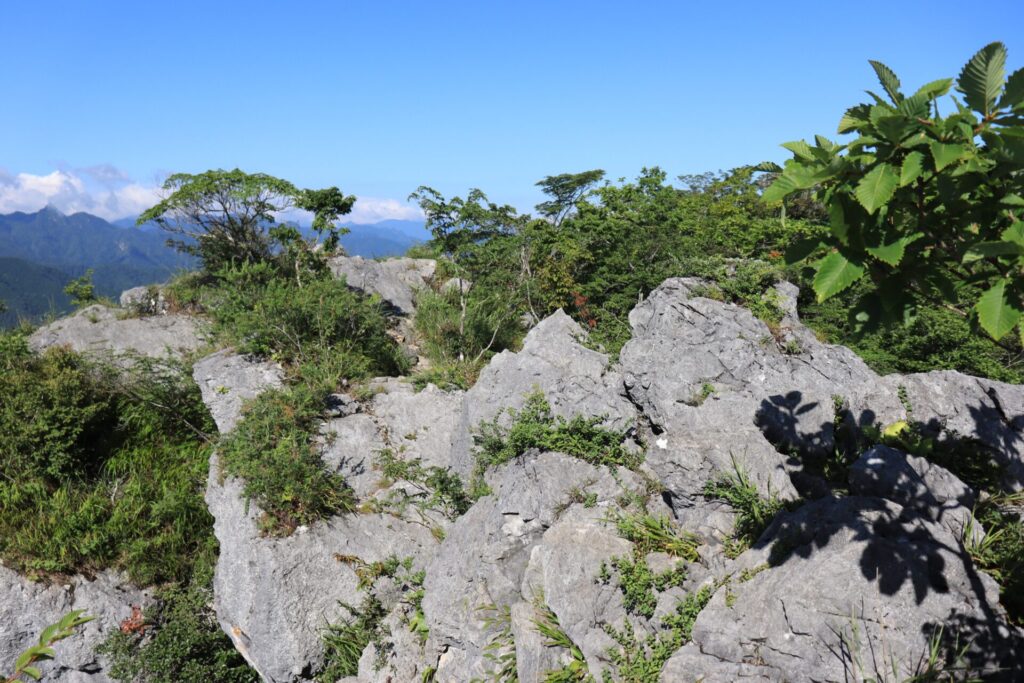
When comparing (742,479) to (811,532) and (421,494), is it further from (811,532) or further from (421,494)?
(421,494)

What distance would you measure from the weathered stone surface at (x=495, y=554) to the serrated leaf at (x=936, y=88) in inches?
176

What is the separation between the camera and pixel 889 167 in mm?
2143

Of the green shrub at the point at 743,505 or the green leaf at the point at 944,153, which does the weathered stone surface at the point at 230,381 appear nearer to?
the green shrub at the point at 743,505

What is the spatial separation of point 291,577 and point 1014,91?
25.5 ft

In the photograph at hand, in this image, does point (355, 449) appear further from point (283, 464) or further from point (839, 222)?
point (839, 222)

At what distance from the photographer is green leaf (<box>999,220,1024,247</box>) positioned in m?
2.07

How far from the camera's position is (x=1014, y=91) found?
2.12 meters

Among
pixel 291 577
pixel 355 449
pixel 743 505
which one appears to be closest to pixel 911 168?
pixel 743 505

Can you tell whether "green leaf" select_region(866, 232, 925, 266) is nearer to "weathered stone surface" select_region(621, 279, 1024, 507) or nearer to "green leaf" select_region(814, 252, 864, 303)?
"green leaf" select_region(814, 252, 864, 303)

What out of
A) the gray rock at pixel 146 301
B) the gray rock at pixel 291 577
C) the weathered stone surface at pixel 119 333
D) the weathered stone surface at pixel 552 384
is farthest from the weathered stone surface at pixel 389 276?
the gray rock at pixel 291 577

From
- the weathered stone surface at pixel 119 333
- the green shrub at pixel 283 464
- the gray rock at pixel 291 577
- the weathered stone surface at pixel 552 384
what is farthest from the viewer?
the weathered stone surface at pixel 119 333

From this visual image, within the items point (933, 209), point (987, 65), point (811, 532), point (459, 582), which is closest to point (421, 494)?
point (459, 582)

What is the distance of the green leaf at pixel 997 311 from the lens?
2.16m

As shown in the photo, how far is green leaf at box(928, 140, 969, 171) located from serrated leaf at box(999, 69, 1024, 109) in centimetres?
30
